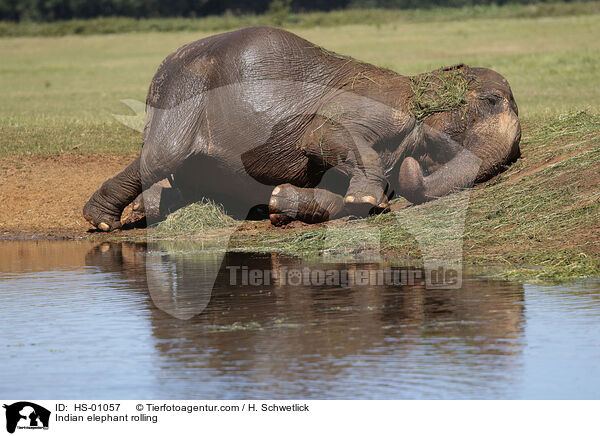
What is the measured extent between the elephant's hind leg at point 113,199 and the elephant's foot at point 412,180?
310 centimetres

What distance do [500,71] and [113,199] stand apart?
17407mm

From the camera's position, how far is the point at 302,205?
10922mm

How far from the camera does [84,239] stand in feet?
37.8

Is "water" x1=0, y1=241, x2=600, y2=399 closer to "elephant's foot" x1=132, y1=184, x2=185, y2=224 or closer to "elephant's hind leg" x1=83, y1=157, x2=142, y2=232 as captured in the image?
"elephant's hind leg" x1=83, y1=157, x2=142, y2=232

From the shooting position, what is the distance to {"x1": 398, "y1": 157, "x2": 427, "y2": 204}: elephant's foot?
10688 mm

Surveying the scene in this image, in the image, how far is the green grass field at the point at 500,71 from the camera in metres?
9.44

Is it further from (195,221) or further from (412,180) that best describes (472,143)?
(195,221)

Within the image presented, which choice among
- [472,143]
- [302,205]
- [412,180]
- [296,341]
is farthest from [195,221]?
[296,341]

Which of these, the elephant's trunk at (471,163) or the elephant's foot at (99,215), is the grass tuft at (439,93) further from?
the elephant's foot at (99,215)

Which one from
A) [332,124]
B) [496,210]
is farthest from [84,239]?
[496,210]

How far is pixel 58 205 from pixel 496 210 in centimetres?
572

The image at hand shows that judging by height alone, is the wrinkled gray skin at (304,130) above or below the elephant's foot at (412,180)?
above

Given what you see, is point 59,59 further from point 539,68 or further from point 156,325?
point 156,325
